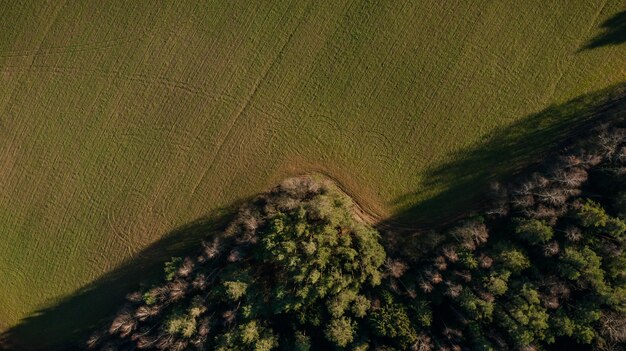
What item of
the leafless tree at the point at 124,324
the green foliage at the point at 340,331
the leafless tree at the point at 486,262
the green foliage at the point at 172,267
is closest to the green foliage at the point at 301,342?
the green foliage at the point at 340,331

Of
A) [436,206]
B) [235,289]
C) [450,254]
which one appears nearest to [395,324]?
[450,254]

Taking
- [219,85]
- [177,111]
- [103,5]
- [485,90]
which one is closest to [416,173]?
[485,90]

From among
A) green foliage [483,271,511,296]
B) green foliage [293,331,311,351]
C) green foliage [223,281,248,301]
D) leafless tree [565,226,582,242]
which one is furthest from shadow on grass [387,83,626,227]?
green foliage [223,281,248,301]

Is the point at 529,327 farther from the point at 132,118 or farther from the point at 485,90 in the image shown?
the point at 132,118

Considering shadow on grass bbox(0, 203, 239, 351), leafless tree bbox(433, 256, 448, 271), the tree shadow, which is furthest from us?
shadow on grass bbox(0, 203, 239, 351)

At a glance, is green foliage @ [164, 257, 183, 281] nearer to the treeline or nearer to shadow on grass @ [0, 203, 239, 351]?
the treeline

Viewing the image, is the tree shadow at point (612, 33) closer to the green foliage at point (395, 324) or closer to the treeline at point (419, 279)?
the treeline at point (419, 279)
